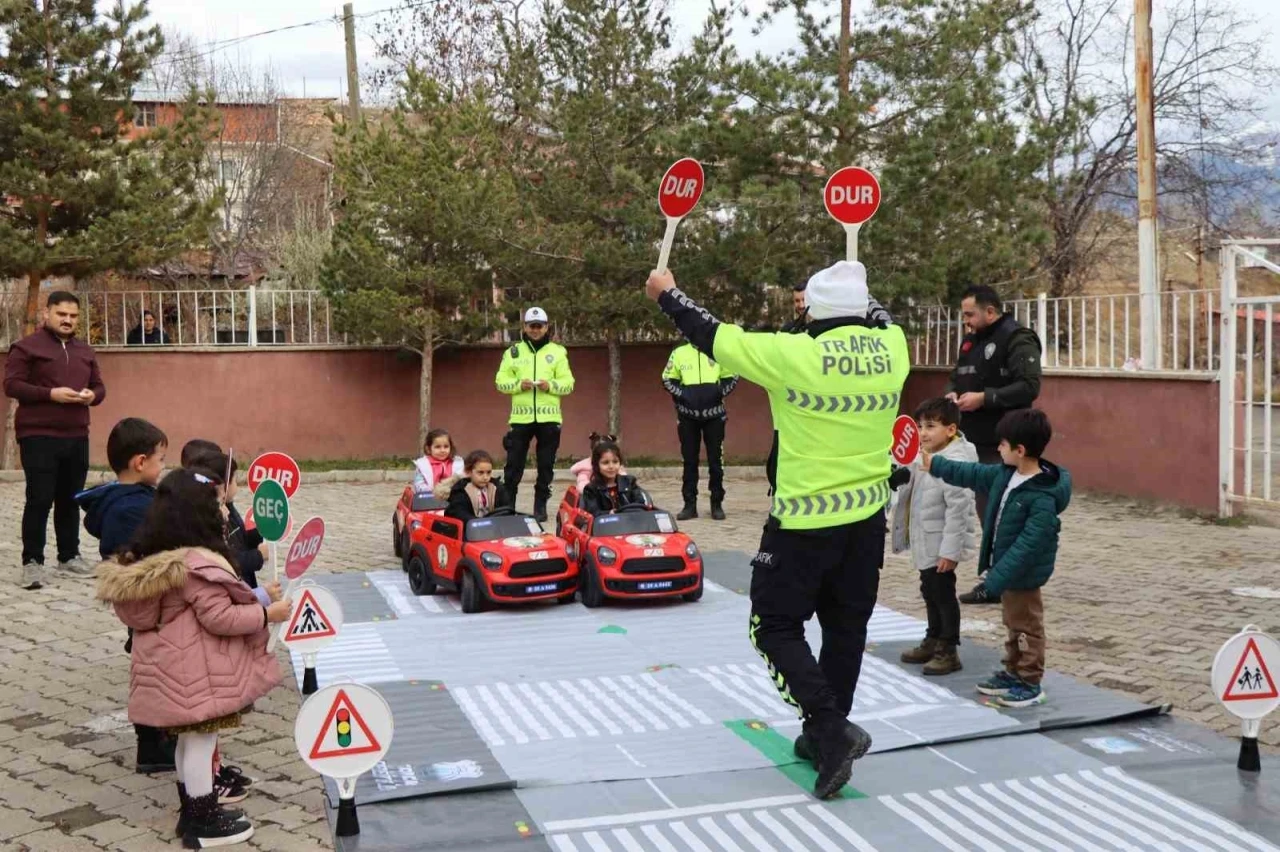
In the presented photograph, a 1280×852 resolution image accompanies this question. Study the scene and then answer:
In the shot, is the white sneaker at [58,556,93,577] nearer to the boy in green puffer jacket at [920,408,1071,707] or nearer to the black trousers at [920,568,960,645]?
the black trousers at [920,568,960,645]

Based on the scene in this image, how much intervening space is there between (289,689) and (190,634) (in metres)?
2.19

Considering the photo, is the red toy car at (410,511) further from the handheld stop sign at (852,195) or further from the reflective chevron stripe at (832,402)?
the reflective chevron stripe at (832,402)

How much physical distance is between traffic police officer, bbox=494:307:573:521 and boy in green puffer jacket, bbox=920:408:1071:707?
622 cm

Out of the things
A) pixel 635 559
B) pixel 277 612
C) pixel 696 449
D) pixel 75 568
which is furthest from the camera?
pixel 696 449

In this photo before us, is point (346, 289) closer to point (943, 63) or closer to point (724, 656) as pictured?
point (943, 63)

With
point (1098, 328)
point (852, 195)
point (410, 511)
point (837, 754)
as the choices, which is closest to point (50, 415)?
point (410, 511)

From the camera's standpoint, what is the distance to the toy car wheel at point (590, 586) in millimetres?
8383

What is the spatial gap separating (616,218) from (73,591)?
9423mm

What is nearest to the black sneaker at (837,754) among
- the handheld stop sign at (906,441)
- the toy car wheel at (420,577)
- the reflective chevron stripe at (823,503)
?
the reflective chevron stripe at (823,503)

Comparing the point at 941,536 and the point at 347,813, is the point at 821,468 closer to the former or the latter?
the point at 941,536

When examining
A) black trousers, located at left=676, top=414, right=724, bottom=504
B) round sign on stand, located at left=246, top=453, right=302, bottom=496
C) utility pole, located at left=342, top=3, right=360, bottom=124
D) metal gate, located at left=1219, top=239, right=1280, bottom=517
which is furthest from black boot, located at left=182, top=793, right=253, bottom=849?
utility pole, located at left=342, top=3, right=360, bottom=124

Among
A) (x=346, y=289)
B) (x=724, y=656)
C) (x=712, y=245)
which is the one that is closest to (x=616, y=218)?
(x=712, y=245)

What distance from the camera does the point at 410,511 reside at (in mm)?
9562

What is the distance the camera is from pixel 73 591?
9070 millimetres
